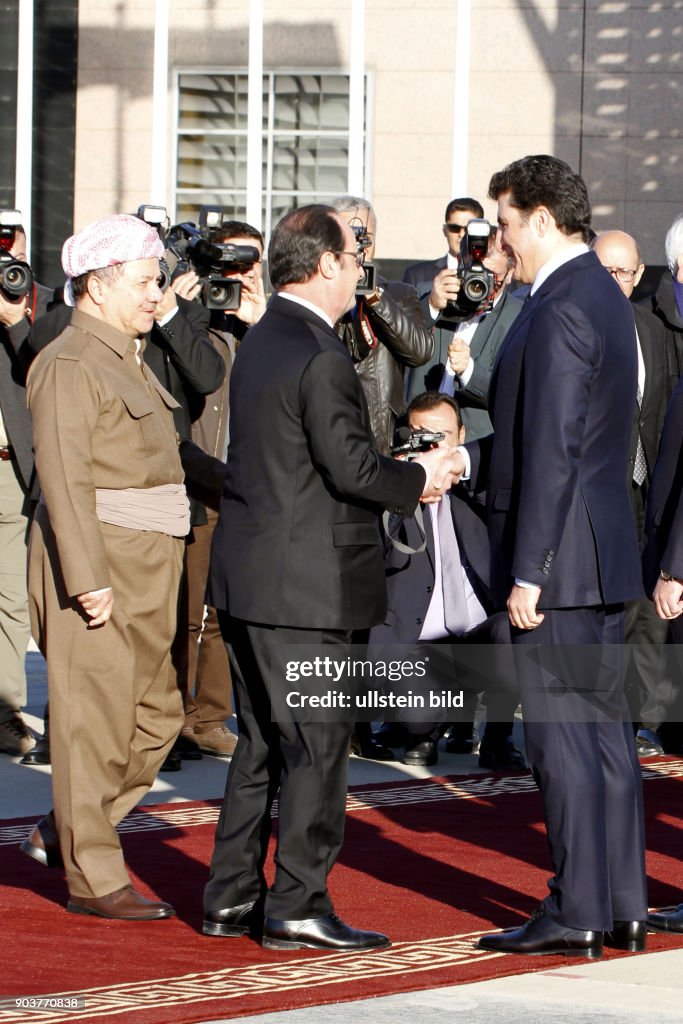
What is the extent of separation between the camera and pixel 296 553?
463 cm

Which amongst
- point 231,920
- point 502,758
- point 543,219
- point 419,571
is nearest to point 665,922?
point 231,920

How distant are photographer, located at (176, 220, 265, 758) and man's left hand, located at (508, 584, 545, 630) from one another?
2.77m

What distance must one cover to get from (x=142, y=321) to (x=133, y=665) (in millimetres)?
951

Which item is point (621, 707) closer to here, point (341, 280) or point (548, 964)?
point (548, 964)

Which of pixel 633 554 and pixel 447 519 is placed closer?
pixel 633 554

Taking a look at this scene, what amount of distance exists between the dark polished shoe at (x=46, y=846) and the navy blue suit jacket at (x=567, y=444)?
4.97 feet

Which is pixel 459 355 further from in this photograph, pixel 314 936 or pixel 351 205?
Answer: pixel 314 936

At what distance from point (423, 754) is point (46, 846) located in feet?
8.17

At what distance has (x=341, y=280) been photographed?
474 centimetres

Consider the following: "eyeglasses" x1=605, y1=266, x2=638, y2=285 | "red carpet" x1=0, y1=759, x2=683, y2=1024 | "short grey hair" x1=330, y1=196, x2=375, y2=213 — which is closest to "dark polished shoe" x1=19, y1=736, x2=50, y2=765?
"red carpet" x1=0, y1=759, x2=683, y2=1024

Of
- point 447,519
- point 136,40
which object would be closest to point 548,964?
point 447,519

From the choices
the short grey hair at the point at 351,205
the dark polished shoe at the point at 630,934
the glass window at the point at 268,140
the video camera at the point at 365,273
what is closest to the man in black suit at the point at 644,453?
the short grey hair at the point at 351,205

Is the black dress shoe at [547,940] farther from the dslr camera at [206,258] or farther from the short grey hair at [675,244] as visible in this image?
the dslr camera at [206,258]

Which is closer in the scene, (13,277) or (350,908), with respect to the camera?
(350,908)
